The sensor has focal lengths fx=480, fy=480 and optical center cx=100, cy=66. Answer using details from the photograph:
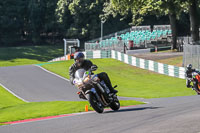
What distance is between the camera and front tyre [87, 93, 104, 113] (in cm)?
1282

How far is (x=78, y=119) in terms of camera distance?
1155 cm

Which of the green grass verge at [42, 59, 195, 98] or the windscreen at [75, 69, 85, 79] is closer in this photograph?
the windscreen at [75, 69, 85, 79]

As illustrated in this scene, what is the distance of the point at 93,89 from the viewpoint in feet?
42.5

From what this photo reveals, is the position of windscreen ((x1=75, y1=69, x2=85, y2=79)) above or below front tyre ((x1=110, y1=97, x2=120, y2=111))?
above

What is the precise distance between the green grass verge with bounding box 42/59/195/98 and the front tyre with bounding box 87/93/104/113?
11.9 m

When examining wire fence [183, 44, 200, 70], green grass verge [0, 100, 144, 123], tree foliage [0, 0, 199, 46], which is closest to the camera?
green grass verge [0, 100, 144, 123]

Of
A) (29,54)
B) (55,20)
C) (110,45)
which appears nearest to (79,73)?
(110,45)

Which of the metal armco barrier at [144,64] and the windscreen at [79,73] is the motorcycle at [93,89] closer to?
the windscreen at [79,73]

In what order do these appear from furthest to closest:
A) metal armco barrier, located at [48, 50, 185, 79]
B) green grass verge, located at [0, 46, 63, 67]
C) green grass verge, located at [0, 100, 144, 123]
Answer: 1. green grass verge, located at [0, 46, 63, 67]
2. metal armco barrier, located at [48, 50, 185, 79]
3. green grass verge, located at [0, 100, 144, 123]

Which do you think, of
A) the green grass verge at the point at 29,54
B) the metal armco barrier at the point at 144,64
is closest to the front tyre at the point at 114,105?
the metal armco barrier at the point at 144,64

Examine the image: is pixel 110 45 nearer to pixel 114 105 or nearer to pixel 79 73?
pixel 114 105

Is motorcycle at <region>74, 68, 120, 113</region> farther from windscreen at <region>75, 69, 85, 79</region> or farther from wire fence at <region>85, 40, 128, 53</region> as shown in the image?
wire fence at <region>85, 40, 128, 53</region>

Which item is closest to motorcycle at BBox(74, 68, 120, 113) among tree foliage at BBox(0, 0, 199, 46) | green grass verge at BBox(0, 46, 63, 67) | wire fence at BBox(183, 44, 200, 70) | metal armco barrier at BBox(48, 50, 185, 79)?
wire fence at BBox(183, 44, 200, 70)

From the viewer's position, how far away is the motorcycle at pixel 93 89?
42.2 ft
